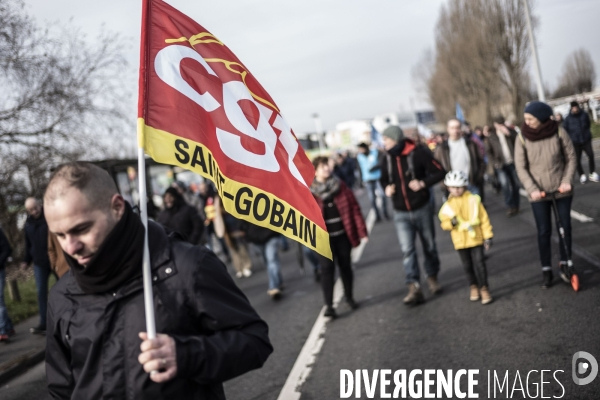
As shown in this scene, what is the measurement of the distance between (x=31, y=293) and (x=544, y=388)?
12813mm

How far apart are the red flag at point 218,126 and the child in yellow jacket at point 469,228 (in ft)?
13.1

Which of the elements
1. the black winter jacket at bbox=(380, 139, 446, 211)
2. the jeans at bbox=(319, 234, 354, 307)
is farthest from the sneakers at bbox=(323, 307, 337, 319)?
the black winter jacket at bbox=(380, 139, 446, 211)

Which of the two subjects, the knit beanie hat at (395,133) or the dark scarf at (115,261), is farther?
the knit beanie hat at (395,133)

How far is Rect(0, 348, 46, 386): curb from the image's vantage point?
7.88 m

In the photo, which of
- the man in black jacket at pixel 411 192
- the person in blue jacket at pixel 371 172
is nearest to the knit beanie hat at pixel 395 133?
the man in black jacket at pixel 411 192

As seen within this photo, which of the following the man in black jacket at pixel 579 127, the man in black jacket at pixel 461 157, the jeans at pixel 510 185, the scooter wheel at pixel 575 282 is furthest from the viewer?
the man in black jacket at pixel 579 127

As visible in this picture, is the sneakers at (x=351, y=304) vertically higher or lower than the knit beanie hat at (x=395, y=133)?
lower

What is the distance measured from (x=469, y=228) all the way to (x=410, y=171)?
112cm

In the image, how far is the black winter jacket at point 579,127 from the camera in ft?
53.6

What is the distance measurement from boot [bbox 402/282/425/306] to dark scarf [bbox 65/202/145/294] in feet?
18.7

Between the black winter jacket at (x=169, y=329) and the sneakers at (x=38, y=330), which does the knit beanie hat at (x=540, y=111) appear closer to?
the black winter jacket at (x=169, y=329)

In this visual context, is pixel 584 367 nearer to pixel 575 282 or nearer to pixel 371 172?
pixel 575 282

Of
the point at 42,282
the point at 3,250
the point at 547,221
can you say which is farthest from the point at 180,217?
the point at 547,221

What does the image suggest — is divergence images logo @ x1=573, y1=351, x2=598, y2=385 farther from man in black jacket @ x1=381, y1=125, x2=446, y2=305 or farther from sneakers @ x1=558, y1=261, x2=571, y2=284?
man in black jacket @ x1=381, y1=125, x2=446, y2=305
